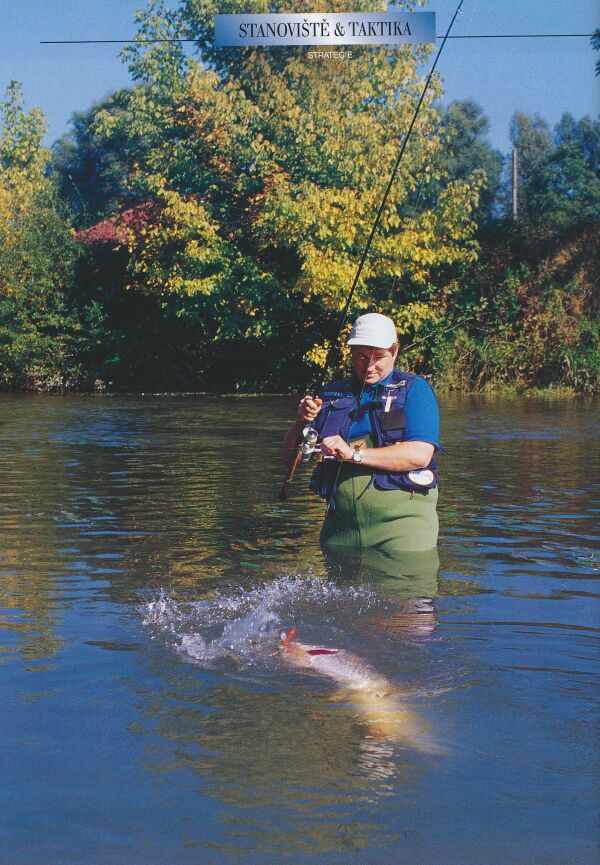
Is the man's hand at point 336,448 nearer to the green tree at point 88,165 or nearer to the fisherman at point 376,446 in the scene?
the fisherman at point 376,446

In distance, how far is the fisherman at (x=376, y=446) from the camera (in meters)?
6.80

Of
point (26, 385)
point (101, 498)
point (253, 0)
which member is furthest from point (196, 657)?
point (26, 385)

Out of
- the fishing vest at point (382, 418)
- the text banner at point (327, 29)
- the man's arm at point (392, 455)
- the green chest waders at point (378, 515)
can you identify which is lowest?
the green chest waders at point (378, 515)

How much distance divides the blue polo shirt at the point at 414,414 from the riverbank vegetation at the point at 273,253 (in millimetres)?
20049

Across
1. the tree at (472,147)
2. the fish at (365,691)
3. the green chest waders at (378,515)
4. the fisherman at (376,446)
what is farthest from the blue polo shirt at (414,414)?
the tree at (472,147)

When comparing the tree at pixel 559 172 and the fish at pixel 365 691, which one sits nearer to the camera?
the fish at pixel 365 691

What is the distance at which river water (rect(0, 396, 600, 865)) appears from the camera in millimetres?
3707

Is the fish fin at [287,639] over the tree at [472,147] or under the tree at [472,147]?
under

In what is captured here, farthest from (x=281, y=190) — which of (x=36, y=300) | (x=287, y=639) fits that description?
(x=287, y=639)

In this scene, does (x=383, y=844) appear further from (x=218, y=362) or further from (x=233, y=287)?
(x=218, y=362)

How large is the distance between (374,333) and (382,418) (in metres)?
0.50

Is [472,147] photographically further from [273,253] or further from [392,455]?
[392,455]

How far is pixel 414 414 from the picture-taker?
22.6 feet

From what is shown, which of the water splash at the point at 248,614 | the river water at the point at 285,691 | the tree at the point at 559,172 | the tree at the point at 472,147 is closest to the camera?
the river water at the point at 285,691
